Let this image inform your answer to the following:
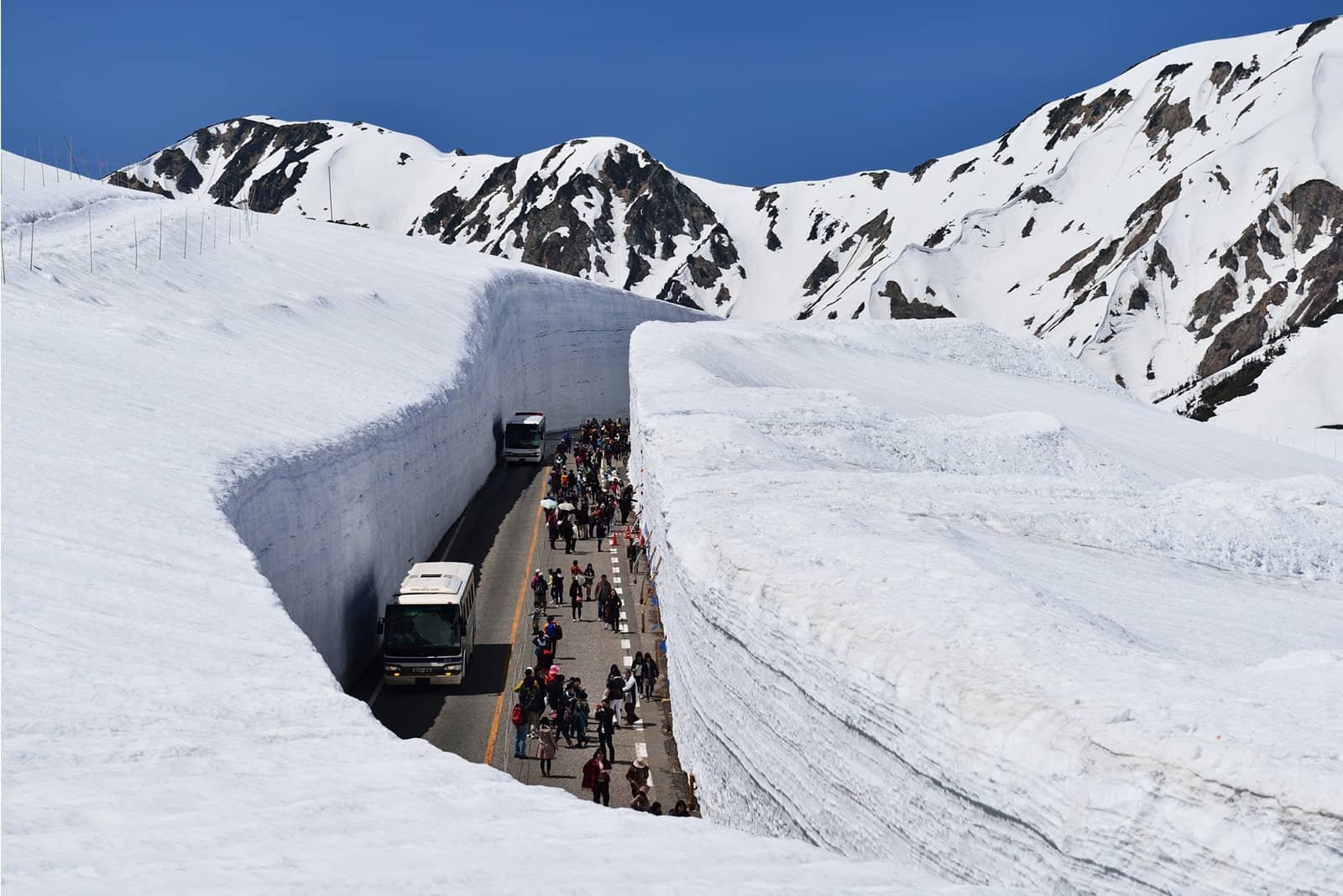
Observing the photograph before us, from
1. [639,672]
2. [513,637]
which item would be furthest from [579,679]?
[513,637]

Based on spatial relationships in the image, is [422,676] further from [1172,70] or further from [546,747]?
[1172,70]

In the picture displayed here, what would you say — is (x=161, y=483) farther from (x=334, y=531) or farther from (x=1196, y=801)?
(x=1196, y=801)

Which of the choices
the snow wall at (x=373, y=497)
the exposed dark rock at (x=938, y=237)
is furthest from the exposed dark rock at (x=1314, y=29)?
the snow wall at (x=373, y=497)

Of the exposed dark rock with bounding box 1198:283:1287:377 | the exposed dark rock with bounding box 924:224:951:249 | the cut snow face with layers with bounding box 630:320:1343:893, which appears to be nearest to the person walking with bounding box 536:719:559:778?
the cut snow face with layers with bounding box 630:320:1343:893

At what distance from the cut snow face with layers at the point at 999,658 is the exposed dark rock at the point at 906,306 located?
12394 centimetres

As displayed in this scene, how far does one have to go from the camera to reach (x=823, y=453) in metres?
28.8

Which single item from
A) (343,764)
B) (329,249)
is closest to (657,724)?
(343,764)

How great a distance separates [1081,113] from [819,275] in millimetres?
44694

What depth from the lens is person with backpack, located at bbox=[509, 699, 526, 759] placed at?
2259 centimetres

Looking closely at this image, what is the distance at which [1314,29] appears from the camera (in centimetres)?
16862

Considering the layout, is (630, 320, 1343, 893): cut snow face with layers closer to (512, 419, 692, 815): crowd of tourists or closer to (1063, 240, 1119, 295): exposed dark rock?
(512, 419, 692, 815): crowd of tourists

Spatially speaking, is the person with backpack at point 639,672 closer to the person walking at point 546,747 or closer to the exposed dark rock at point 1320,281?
the person walking at point 546,747

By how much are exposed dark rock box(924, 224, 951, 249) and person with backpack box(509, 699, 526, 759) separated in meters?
159

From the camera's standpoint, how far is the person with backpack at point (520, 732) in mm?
22594
